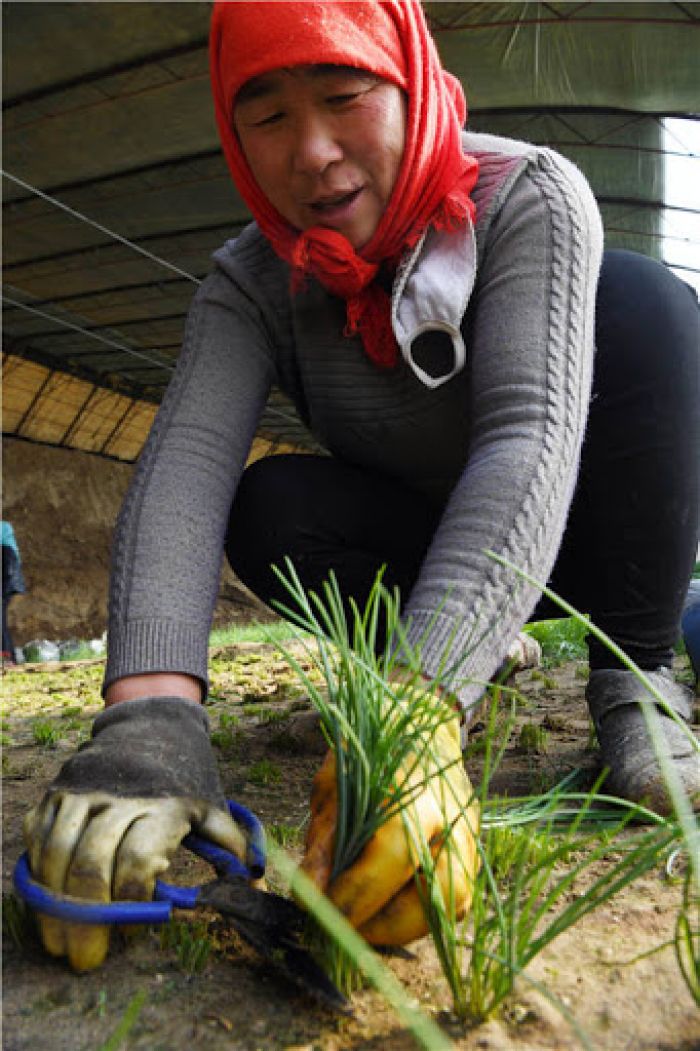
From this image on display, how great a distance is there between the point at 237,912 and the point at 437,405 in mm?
1032

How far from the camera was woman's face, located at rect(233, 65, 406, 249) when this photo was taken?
1271 millimetres

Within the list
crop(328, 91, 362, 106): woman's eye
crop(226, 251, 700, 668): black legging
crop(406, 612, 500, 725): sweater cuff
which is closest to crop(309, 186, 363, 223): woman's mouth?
crop(328, 91, 362, 106): woman's eye

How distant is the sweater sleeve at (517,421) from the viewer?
1.11m

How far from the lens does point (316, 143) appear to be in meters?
1.27

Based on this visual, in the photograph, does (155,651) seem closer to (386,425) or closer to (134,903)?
(134,903)

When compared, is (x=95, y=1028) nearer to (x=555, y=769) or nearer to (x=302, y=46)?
(x=555, y=769)

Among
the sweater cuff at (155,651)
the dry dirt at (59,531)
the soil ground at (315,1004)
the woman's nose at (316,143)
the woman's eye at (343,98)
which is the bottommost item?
the dry dirt at (59,531)

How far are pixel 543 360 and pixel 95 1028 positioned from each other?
1.01 m

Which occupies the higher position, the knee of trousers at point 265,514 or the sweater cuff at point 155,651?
the knee of trousers at point 265,514

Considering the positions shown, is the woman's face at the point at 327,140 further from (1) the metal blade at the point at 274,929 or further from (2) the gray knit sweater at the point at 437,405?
(1) the metal blade at the point at 274,929

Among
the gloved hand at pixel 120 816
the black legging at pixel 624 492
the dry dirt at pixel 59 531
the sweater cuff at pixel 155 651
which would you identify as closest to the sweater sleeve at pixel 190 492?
the sweater cuff at pixel 155 651

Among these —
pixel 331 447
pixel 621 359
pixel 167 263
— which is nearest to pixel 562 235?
pixel 621 359

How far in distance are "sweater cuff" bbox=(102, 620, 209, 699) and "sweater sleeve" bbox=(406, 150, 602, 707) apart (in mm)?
350

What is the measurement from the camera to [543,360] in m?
1.27
